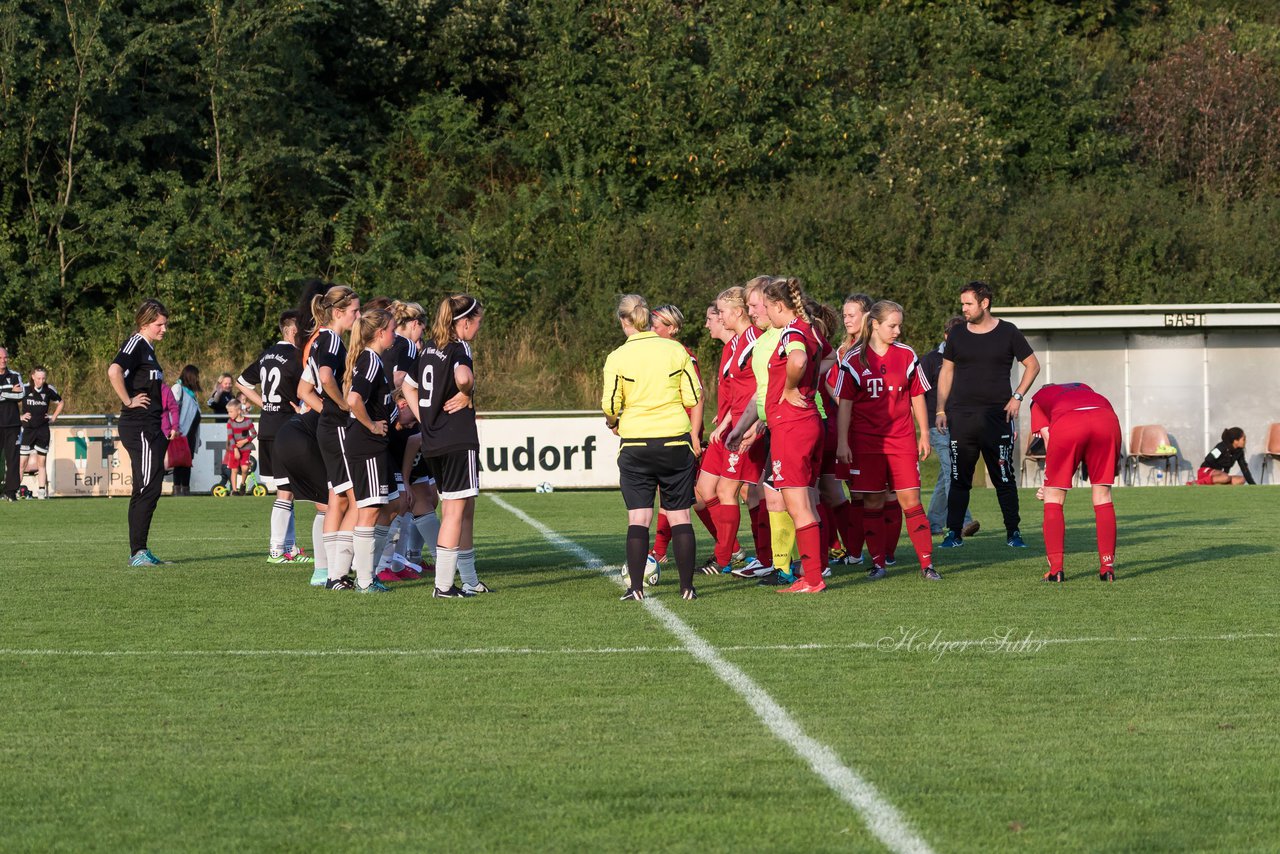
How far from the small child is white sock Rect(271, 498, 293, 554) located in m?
11.9

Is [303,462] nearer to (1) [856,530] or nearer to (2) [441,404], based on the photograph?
(2) [441,404]

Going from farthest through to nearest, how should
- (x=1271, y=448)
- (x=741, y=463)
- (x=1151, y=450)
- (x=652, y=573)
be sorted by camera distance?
(x=1271, y=448) → (x=1151, y=450) → (x=741, y=463) → (x=652, y=573)

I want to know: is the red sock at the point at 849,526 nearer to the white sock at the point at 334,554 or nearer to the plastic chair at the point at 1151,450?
the white sock at the point at 334,554

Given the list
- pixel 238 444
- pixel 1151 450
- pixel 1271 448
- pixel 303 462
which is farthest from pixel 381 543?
pixel 1271 448

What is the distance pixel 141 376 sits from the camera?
1202 cm

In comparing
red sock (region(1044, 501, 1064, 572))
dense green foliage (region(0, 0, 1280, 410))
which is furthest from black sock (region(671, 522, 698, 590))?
dense green foliage (region(0, 0, 1280, 410))

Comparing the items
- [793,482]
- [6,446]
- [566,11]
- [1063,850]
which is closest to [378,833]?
[1063,850]

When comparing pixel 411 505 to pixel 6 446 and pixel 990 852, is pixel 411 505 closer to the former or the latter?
pixel 990 852

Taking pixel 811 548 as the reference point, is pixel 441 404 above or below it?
above

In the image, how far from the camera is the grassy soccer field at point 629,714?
4.68 meters

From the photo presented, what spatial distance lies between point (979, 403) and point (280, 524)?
5.93 m

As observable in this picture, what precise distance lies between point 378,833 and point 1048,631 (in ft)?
15.4

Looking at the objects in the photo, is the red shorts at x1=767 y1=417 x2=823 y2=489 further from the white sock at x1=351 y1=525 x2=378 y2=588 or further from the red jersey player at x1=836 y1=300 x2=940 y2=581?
the white sock at x1=351 y1=525 x2=378 y2=588

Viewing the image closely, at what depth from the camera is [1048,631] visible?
829 centimetres
